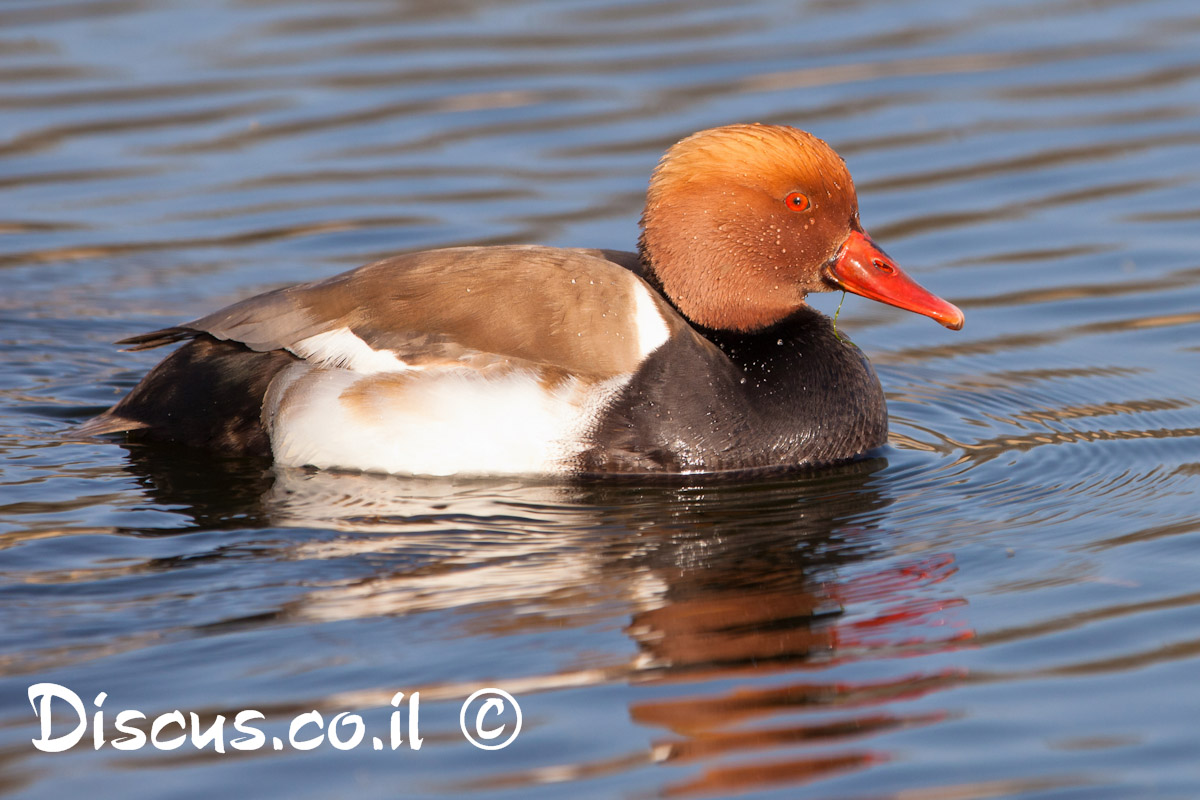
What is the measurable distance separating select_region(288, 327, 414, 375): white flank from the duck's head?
100 centimetres

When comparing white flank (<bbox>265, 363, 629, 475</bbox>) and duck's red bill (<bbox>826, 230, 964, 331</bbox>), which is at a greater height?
duck's red bill (<bbox>826, 230, 964, 331</bbox>)

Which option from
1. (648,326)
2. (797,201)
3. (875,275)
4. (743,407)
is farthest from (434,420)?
(875,275)

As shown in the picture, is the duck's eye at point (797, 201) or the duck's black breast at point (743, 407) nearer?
the duck's black breast at point (743, 407)

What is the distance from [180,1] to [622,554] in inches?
321

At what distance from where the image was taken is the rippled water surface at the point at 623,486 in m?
4.16

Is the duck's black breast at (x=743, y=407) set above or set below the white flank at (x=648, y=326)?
below

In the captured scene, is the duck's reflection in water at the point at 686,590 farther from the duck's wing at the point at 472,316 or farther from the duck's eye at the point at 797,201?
the duck's eye at the point at 797,201

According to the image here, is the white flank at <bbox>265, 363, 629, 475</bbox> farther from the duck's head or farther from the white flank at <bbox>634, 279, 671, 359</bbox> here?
the duck's head

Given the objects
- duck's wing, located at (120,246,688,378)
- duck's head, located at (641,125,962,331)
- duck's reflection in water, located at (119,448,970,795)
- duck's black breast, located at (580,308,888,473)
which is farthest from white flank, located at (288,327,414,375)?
duck's head, located at (641,125,962,331)

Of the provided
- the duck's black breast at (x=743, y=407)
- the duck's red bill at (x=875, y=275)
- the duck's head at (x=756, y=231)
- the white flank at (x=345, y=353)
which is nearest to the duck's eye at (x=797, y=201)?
the duck's head at (x=756, y=231)

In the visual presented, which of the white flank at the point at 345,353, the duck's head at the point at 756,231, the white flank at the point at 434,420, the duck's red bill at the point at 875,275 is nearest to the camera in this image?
the white flank at the point at 434,420

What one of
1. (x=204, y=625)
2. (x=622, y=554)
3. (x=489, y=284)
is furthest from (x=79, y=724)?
(x=489, y=284)

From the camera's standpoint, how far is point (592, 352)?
5.80 m

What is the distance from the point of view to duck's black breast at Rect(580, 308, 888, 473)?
586 centimetres
